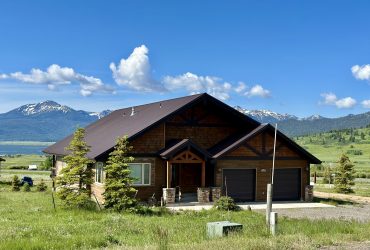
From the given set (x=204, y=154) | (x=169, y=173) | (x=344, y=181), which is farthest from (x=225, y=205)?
(x=344, y=181)

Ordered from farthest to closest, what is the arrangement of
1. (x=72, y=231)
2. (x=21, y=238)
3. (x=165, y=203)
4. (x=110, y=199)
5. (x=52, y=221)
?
(x=165, y=203) < (x=110, y=199) < (x=52, y=221) < (x=72, y=231) < (x=21, y=238)

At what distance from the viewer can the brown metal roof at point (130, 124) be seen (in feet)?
105

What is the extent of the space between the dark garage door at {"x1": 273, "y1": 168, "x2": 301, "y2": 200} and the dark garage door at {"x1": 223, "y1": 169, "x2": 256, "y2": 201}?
5.78 ft

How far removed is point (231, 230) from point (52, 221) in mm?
8162

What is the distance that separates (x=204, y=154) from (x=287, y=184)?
6.85 metres

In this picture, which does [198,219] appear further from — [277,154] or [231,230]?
[277,154]

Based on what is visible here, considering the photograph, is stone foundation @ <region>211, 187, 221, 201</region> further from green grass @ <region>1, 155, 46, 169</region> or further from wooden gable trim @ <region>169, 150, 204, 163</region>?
green grass @ <region>1, 155, 46, 169</region>

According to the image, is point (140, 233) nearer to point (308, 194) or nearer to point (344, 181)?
point (308, 194)

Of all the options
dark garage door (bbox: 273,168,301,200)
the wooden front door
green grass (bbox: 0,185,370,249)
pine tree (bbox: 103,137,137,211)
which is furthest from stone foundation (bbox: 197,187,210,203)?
green grass (bbox: 0,185,370,249)

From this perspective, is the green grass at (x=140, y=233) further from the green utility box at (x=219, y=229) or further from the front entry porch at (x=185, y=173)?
the front entry porch at (x=185, y=173)

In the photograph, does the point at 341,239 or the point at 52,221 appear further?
the point at 52,221

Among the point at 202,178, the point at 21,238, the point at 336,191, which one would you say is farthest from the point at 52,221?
the point at 336,191

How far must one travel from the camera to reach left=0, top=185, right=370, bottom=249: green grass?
46.2ft

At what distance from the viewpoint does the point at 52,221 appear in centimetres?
2070
